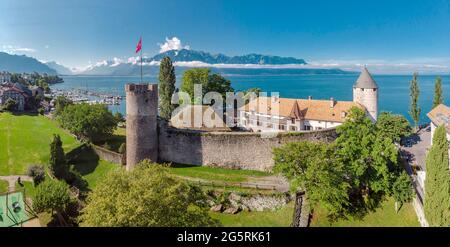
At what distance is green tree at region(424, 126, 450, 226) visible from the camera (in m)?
19.2

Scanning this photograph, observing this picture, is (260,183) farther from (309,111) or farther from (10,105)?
(10,105)

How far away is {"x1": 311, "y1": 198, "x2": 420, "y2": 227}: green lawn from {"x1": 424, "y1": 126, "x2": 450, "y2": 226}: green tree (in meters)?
3.64

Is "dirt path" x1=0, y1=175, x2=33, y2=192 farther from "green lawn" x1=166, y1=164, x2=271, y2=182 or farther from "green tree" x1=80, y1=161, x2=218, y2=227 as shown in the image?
"green tree" x1=80, y1=161, x2=218, y2=227

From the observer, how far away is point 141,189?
16547 mm

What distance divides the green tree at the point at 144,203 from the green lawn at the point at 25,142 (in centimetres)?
Answer: 2536

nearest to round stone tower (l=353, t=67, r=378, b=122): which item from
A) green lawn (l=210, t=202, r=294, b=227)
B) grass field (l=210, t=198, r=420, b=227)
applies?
grass field (l=210, t=198, r=420, b=227)

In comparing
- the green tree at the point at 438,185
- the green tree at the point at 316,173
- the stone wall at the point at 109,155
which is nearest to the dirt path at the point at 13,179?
the stone wall at the point at 109,155

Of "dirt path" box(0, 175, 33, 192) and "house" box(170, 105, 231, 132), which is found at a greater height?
"house" box(170, 105, 231, 132)

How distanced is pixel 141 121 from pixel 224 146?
780cm

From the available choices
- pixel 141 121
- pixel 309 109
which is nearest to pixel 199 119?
pixel 141 121

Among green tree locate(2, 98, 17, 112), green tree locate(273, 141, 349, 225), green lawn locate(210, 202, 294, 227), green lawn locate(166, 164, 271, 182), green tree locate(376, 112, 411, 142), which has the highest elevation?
green tree locate(2, 98, 17, 112)

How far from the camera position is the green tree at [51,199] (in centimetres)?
2473
